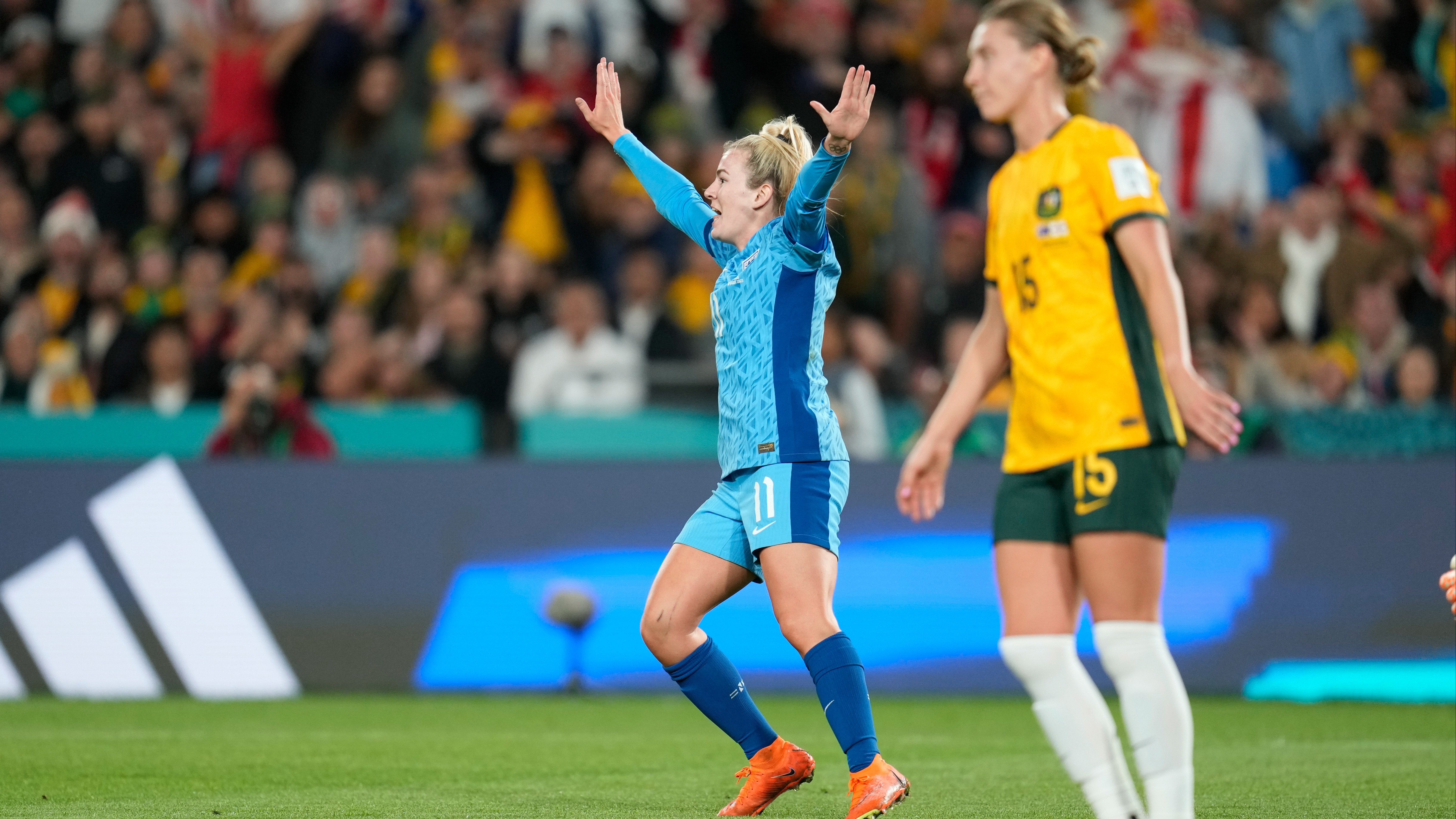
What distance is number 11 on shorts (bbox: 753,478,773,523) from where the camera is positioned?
16.6ft

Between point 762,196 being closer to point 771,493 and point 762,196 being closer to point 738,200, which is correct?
point 738,200

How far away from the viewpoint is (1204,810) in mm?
5305

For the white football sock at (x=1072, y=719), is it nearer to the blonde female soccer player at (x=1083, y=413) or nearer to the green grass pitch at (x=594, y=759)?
the blonde female soccer player at (x=1083, y=413)

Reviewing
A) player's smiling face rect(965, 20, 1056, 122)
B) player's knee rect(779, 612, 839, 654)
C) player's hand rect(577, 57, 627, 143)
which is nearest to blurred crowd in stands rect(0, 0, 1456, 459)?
player's hand rect(577, 57, 627, 143)

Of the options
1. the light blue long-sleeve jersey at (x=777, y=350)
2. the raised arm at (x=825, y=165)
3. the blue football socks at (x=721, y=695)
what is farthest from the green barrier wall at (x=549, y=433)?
the raised arm at (x=825, y=165)

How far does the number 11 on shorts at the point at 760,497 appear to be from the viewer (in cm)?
505

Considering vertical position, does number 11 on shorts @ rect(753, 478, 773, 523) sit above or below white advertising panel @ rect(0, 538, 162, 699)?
above

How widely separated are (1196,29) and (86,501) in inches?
380

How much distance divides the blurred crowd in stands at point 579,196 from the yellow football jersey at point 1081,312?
5940 millimetres

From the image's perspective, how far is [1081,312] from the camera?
12.8 feet

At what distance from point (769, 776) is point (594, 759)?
159cm

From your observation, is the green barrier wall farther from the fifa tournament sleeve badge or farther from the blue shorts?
the fifa tournament sleeve badge

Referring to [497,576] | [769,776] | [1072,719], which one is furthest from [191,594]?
[1072,719]

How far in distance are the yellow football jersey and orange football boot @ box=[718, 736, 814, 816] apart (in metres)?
1.61
